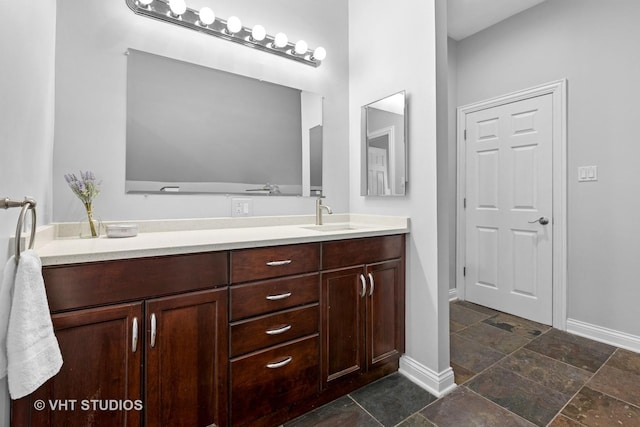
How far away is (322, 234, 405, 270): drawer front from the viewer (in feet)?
5.11

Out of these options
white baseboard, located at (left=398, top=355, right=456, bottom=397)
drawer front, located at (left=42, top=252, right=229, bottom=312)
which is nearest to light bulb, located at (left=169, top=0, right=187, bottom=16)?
drawer front, located at (left=42, top=252, right=229, bottom=312)

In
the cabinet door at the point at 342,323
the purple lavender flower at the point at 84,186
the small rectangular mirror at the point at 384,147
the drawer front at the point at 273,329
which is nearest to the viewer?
the drawer front at the point at 273,329

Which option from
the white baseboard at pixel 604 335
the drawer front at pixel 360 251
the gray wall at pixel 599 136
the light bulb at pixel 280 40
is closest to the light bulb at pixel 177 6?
the light bulb at pixel 280 40

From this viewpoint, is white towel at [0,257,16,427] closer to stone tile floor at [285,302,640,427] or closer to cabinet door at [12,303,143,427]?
cabinet door at [12,303,143,427]

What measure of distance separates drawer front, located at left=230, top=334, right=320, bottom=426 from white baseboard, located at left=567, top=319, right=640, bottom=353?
7.29 feet

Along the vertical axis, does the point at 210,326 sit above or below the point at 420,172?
below

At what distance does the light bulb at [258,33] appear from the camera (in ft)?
6.21

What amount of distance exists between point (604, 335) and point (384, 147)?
→ 2168mm

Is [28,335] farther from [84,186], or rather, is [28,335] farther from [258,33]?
[258,33]

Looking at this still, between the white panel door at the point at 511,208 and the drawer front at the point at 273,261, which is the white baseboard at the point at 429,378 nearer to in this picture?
the drawer front at the point at 273,261

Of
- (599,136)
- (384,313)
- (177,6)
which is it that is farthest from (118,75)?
(599,136)

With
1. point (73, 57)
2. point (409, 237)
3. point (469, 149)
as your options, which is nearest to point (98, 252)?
point (73, 57)

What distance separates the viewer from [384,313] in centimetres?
177

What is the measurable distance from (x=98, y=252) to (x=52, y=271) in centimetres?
13
